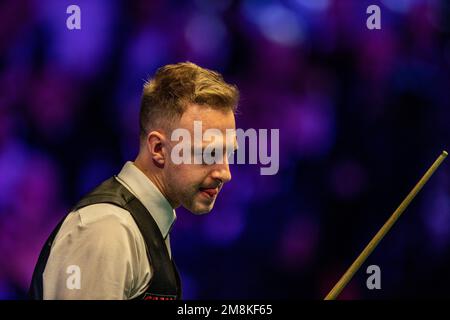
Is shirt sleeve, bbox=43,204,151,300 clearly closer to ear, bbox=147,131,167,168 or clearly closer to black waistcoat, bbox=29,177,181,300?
black waistcoat, bbox=29,177,181,300

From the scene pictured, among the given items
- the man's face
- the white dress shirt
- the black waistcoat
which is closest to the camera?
the white dress shirt

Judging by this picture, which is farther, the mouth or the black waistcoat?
the mouth

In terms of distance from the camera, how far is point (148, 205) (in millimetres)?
2654

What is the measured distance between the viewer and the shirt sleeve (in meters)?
2.28

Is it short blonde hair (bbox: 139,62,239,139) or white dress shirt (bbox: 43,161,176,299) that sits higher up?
short blonde hair (bbox: 139,62,239,139)

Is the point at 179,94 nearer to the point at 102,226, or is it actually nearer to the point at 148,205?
the point at 148,205

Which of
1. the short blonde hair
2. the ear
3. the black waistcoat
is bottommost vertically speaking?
Answer: the black waistcoat

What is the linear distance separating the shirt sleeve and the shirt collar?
0.20 meters

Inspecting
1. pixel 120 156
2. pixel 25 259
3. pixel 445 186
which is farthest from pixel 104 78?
pixel 445 186

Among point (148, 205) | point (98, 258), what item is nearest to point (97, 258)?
point (98, 258)

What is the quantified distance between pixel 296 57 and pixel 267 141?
40 cm

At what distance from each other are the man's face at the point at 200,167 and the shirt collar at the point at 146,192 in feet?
0.19

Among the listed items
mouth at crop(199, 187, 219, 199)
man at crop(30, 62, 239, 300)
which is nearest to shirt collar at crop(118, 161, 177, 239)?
man at crop(30, 62, 239, 300)
